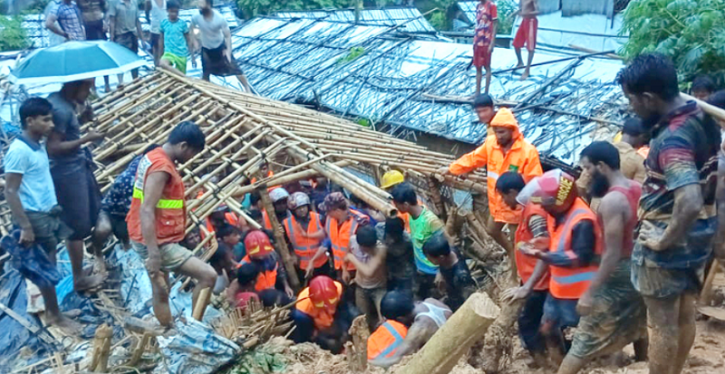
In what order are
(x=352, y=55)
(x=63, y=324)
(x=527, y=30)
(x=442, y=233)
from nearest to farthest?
1. (x=63, y=324)
2. (x=442, y=233)
3. (x=527, y=30)
4. (x=352, y=55)

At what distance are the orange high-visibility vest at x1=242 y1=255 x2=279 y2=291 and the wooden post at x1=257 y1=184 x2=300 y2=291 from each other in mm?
385

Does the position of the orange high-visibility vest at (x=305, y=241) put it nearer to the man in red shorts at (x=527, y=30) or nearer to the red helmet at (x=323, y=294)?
the red helmet at (x=323, y=294)

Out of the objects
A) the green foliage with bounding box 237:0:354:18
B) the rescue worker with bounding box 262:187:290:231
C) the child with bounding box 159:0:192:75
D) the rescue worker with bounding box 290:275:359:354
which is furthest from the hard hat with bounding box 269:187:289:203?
the green foliage with bounding box 237:0:354:18

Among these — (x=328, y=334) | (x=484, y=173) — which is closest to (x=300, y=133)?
(x=484, y=173)

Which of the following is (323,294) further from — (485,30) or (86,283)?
(485,30)

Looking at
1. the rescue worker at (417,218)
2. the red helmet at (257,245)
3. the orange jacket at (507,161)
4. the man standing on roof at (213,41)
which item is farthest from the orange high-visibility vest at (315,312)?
the man standing on roof at (213,41)

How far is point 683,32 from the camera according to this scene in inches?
309

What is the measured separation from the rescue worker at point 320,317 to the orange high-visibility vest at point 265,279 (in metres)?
0.45

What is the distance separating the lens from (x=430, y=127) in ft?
35.8

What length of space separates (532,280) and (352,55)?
34.3 feet

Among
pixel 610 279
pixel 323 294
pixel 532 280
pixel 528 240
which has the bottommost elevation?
pixel 323 294

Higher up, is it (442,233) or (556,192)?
Answer: (556,192)

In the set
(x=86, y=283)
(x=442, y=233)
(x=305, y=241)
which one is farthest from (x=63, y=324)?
(x=442, y=233)

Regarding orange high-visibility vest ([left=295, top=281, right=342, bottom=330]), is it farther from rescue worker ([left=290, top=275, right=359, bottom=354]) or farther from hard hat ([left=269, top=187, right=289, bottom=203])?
hard hat ([left=269, top=187, right=289, bottom=203])
